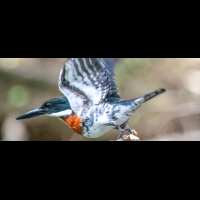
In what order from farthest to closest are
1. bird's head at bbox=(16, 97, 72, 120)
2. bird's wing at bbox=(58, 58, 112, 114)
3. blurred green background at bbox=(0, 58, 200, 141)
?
1. blurred green background at bbox=(0, 58, 200, 141)
2. bird's head at bbox=(16, 97, 72, 120)
3. bird's wing at bbox=(58, 58, 112, 114)

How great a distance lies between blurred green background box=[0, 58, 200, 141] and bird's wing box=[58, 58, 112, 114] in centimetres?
98

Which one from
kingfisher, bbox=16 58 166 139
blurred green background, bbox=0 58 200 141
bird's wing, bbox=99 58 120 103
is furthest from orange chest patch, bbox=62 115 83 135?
blurred green background, bbox=0 58 200 141

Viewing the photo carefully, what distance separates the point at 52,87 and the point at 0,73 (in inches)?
20.7

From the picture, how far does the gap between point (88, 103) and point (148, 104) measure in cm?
126

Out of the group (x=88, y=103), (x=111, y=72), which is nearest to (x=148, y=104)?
(x=111, y=72)

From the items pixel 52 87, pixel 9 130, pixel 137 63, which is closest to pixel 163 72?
pixel 137 63

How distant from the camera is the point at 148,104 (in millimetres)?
2375

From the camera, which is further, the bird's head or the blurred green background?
the blurred green background

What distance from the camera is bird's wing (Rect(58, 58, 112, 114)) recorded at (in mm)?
1120

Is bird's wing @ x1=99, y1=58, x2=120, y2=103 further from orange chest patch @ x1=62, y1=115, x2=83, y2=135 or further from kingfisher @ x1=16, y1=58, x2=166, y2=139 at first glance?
orange chest patch @ x1=62, y1=115, x2=83, y2=135

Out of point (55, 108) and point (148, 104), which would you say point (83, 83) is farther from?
point (148, 104)

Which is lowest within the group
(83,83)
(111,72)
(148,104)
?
(83,83)

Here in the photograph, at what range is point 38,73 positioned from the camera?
251 centimetres

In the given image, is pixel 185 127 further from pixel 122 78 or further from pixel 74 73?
pixel 74 73
